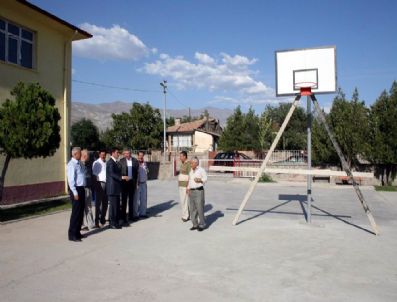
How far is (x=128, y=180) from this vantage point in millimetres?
10031

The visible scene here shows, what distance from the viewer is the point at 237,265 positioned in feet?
21.2

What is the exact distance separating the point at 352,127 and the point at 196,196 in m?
14.6

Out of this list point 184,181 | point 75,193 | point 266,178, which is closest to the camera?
point 75,193

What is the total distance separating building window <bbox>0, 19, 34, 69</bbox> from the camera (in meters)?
14.2

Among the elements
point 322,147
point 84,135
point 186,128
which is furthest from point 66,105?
point 186,128

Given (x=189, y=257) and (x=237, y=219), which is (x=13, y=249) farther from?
(x=237, y=219)

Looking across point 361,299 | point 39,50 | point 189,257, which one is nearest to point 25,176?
point 39,50

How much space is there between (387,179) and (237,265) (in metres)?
18.4

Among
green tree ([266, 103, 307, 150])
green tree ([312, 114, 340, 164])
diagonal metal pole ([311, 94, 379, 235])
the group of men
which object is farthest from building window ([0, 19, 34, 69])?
green tree ([266, 103, 307, 150])

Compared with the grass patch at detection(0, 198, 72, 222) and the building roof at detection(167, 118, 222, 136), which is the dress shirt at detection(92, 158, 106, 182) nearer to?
the grass patch at detection(0, 198, 72, 222)

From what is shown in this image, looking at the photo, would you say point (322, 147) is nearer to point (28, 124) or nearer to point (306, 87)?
point (306, 87)

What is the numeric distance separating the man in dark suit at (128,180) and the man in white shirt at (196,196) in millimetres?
1565

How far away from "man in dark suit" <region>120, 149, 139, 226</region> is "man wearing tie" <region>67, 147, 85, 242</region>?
164 cm

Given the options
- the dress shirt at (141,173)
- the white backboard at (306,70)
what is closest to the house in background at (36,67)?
the dress shirt at (141,173)
